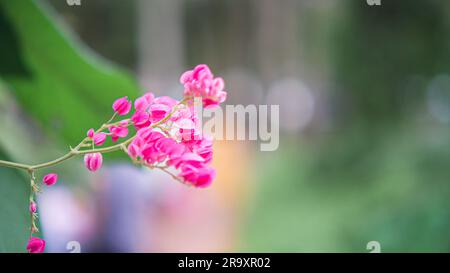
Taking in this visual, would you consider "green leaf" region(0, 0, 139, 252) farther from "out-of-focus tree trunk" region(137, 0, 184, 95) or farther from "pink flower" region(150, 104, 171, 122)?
"out-of-focus tree trunk" region(137, 0, 184, 95)

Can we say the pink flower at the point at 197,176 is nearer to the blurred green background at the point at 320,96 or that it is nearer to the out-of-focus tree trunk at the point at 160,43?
the blurred green background at the point at 320,96

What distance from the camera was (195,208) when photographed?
2061 mm

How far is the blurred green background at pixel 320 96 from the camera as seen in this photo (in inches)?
80.4

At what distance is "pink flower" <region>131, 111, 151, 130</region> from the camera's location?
0.38m

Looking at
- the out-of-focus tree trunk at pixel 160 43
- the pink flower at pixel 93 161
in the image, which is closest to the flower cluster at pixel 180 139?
the pink flower at pixel 93 161

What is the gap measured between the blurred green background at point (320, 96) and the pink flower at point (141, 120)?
2.11 ft

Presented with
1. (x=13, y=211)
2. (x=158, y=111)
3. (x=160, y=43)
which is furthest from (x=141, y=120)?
(x=160, y=43)

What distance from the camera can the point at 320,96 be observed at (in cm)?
294

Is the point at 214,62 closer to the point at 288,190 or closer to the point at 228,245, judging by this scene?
the point at 288,190

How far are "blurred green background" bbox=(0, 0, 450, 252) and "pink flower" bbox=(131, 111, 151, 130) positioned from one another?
2.11 ft

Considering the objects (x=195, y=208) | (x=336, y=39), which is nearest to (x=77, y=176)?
(x=195, y=208)

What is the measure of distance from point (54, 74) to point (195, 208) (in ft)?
4.67

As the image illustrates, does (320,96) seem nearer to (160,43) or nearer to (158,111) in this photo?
(160,43)

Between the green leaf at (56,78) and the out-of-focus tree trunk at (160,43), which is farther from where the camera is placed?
the out-of-focus tree trunk at (160,43)
